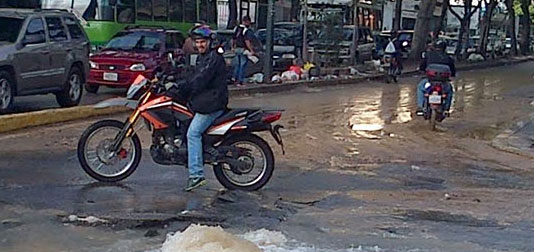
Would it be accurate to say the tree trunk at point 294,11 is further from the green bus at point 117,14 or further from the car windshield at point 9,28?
the car windshield at point 9,28

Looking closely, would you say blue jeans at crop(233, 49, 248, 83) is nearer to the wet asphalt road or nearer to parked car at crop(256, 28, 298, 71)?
parked car at crop(256, 28, 298, 71)

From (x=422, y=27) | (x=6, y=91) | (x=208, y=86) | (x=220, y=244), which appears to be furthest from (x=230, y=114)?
(x=422, y=27)

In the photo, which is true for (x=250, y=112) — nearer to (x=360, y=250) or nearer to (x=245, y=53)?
(x=360, y=250)

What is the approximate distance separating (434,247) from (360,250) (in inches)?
25.4

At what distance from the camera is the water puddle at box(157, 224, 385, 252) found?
21.9 feet

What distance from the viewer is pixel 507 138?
1584 cm

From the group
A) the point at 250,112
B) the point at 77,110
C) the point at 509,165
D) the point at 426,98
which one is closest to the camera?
the point at 250,112

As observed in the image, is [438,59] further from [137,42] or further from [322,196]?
[322,196]

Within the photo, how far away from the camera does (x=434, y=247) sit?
7680 millimetres

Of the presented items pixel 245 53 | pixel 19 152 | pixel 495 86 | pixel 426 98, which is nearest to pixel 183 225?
pixel 19 152

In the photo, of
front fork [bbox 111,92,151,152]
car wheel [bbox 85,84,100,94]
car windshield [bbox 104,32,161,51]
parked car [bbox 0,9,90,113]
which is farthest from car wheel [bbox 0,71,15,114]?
car windshield [bbox 104,32,161,51]

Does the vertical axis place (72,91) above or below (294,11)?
above

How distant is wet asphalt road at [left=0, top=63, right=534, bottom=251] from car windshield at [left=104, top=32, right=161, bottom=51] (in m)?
6.72

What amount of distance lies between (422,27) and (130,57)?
918 inches
